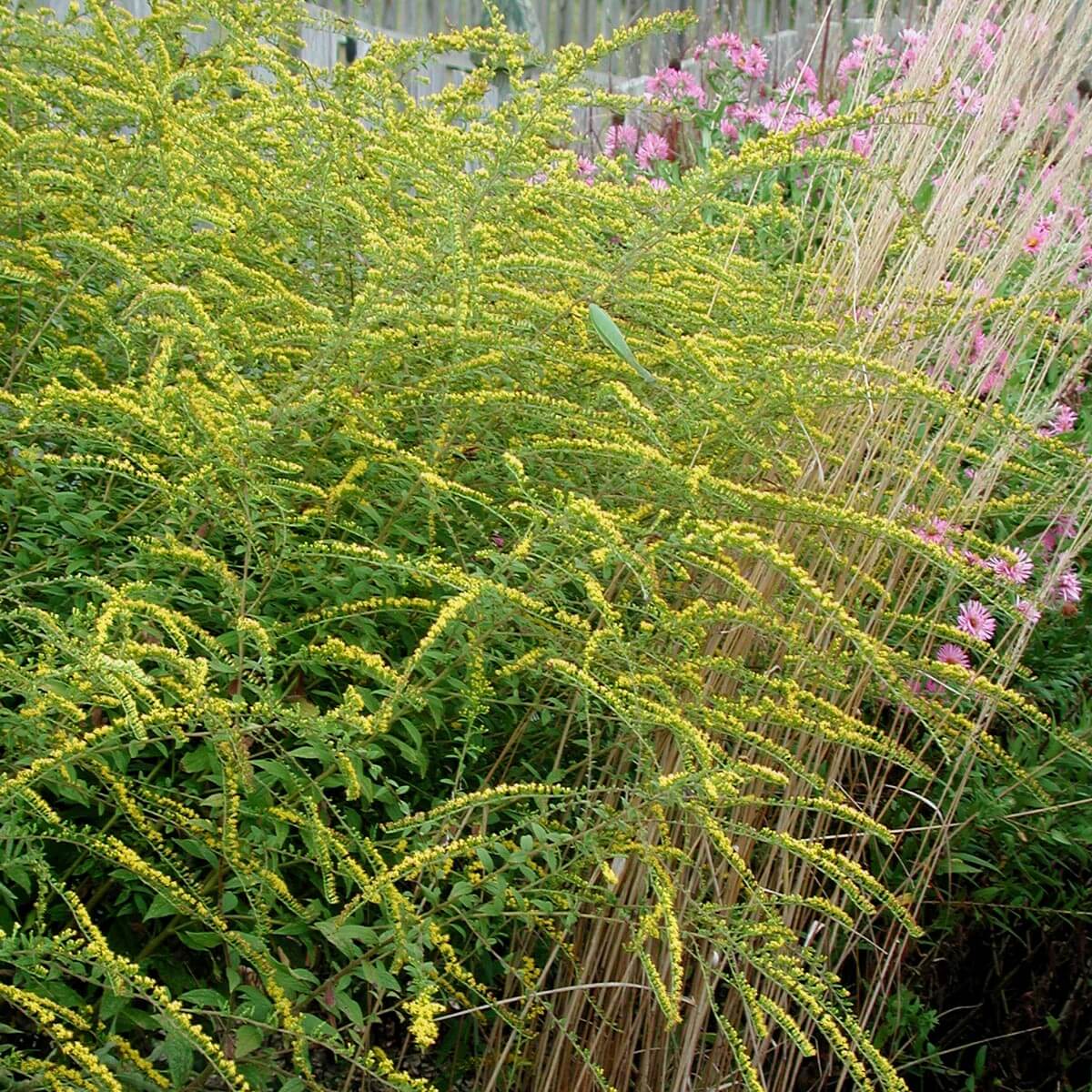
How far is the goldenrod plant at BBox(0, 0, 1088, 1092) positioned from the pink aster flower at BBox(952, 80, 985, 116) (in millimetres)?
310

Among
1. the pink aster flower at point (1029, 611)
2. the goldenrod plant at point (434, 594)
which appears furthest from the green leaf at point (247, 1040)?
the pink aster flower at point (1029, 611)

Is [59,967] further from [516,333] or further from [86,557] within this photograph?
[516,333]

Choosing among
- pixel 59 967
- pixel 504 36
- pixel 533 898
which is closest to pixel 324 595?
pixel 533 898

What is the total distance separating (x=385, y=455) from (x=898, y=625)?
0.94 metres

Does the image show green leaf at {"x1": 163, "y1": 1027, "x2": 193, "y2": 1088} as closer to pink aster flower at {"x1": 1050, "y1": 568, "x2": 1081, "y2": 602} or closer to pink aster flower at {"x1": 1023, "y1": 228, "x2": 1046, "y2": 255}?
pink aster flower at {"x1": 1050, "y1": 568, "x2": 1081, "y2": 602}

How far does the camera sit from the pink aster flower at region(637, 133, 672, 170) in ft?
15.1

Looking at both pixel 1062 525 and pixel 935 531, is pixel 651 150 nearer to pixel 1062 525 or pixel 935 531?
pixel 1062 525

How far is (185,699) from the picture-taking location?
5.17 feet

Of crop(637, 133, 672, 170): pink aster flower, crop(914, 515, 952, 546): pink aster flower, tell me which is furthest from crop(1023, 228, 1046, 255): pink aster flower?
crop(637, 133, 672, 170): pink aster flower

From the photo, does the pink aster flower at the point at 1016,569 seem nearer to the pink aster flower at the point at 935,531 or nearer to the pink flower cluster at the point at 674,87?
the pink aster flower at the point at 935,531

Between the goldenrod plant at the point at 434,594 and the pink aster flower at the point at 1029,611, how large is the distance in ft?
0.12

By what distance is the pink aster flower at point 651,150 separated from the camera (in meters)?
4.61

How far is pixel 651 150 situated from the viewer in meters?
4.61

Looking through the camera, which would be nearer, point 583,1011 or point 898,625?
point 583,1011
